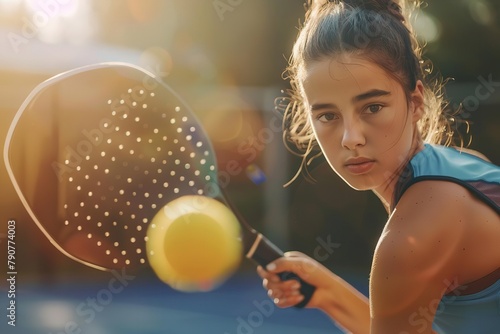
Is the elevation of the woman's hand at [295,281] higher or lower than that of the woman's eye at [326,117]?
lower

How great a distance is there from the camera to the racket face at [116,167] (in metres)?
1.07

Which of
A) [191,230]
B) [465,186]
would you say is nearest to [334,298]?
[191,230]

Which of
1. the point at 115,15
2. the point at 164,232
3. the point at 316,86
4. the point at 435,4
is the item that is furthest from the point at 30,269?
the point at 316,86

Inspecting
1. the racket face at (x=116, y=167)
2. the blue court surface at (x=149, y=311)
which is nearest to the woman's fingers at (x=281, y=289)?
the racket face at (x=116, y=167)

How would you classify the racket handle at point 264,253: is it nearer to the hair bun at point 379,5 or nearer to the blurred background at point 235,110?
the hair bun at point 379,5

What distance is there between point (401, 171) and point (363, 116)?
0.29 ft

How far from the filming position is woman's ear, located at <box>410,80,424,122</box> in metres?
0.98

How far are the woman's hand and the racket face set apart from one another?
169 millimetres

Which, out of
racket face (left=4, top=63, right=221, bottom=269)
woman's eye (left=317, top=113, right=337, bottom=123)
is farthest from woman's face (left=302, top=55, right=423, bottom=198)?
racket face (left=4, top=63, right=221, bottom=269)

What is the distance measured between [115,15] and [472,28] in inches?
63.7

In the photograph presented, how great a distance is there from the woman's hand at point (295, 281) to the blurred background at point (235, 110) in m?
1.63

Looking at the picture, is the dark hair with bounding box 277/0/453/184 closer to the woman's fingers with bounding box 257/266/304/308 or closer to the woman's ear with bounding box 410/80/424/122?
the woman's ear with bounding box 410/80/424/122

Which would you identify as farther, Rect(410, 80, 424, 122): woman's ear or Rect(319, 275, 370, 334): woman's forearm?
Rect(319, 275, 370, 334): woman's forearm

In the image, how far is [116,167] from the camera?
108 cm
